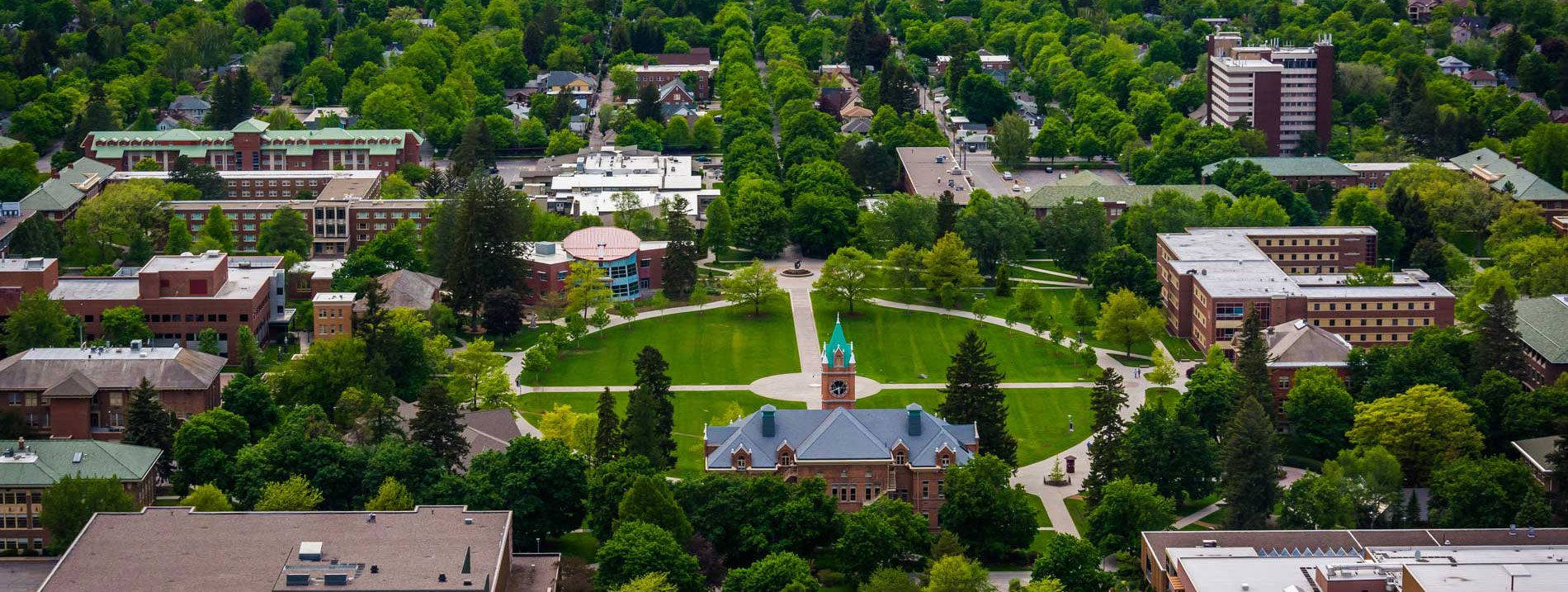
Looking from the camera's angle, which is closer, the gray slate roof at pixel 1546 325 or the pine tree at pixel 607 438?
the pine tree at pixel 607 438

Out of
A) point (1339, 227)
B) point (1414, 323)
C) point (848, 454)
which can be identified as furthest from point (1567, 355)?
point (848, 454)

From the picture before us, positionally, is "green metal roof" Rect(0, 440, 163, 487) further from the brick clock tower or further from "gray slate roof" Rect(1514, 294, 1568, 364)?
"gray slate roof" Rect(1514, 294, 1568, 364)

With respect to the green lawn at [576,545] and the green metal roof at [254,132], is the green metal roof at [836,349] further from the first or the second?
the green metal roof at [254,132]

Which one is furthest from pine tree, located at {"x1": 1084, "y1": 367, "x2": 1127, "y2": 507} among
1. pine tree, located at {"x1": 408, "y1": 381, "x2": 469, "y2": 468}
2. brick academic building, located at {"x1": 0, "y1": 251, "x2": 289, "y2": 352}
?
brick academic building, located at {"x1": 0, "y1": 251, "x2": 289, "y2": 352}

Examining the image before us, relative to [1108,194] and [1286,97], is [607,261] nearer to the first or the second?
[1108,194]

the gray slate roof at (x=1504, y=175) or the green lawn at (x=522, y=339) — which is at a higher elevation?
the gray slate roof at (x=1504, y=175)

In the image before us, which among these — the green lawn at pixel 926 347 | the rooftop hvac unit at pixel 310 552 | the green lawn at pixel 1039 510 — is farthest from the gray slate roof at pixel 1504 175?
the rooftop hvac unit at pixel 310 552

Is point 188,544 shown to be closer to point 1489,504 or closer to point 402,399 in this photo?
point 402,399
